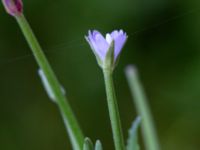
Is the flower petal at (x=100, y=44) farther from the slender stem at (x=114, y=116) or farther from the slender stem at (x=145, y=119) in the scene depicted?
the slender stem at (x=145, y=119)

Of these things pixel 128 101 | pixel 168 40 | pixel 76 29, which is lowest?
pixel 128 101

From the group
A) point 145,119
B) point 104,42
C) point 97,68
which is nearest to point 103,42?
point 104,42

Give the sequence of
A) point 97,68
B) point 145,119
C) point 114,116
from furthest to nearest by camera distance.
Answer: point 97,68 → point 145,119 → point 114,116

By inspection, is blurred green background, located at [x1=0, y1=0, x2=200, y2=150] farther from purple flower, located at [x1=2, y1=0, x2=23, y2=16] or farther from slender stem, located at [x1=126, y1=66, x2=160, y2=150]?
purple flower, located at [x1=2, y1=0, x2=23, y2=16]

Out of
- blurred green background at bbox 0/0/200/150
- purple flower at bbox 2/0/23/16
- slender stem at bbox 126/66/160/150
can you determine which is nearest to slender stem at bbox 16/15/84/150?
purple flower at bbox 2/0/23/16

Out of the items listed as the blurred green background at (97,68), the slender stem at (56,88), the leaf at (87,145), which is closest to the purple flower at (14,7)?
the slender stem at (56,88)

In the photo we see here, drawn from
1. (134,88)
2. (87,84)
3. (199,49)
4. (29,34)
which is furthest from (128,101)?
(29,34)

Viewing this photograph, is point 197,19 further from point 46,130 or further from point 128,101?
point 46,130

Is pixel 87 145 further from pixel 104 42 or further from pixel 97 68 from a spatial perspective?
pixel 97 68
